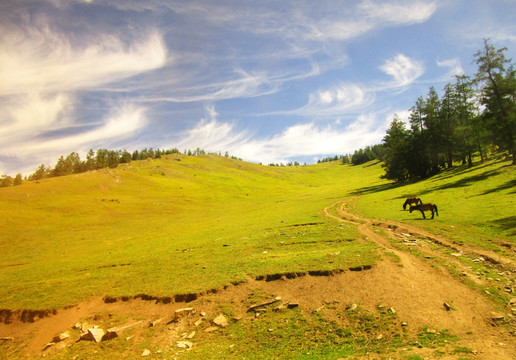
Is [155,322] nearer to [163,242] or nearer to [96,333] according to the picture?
[96,333]

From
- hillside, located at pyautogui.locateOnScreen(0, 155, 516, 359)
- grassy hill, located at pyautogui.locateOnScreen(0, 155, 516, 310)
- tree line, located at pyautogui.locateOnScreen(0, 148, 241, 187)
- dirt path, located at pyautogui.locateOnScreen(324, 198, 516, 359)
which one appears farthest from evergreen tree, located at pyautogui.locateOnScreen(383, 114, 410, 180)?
tree line, located at pyautogui.locateOnScreen(0, 148, 241, 187)

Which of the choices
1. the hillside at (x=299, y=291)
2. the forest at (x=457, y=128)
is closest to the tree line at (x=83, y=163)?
the forest at (x=457, y=128)

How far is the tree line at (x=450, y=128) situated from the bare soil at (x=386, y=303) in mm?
38810

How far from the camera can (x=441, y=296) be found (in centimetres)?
1127

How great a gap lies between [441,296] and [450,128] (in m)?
67.8

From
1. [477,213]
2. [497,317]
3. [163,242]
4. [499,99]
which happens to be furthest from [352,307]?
[499,99]

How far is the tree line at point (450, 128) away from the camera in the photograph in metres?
41.4

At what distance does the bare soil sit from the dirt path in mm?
20

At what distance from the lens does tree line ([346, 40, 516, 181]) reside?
41375mm

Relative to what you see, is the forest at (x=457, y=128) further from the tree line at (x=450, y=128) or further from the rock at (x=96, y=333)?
the rock at (x=96, y=333)

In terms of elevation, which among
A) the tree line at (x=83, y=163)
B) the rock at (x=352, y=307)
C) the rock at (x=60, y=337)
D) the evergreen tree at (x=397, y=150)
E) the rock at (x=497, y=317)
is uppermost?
the tree line at (x=83, y=163)

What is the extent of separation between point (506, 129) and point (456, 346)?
146 ft

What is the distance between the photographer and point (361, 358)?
8.59 m

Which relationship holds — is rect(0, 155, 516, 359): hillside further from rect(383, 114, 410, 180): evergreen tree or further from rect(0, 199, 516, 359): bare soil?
rect(383, 114, 410, 180): evergreen tree
